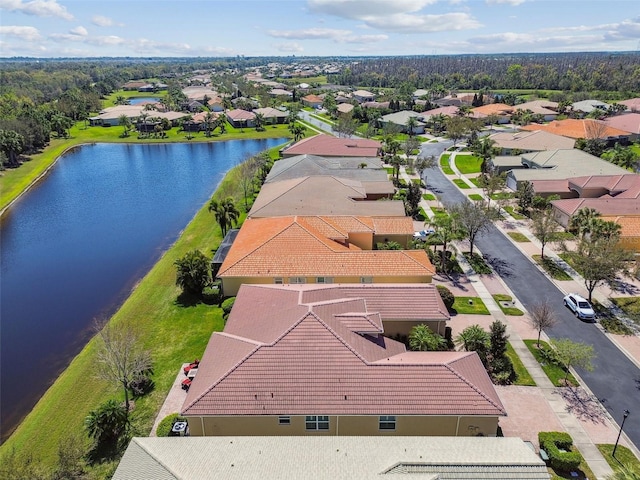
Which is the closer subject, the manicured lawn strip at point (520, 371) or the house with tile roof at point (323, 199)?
the manicured lawn strip at point (520, 371)

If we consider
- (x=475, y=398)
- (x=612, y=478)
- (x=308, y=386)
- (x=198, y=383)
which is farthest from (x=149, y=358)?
(x=612, y=478)

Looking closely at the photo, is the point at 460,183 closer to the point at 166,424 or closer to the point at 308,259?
the point at 308,259

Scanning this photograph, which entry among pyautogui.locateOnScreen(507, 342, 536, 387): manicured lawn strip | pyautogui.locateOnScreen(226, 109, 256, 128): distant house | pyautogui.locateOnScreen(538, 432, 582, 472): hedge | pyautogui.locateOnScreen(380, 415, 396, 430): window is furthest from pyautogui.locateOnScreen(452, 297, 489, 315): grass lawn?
pyautogui.locateOnScreen(226, 109, 256, 128): distant house

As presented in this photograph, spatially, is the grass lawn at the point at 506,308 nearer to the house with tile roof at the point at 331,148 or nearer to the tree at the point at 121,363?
the tree at the point at 121,363

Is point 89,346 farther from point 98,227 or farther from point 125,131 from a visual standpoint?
point 125,131

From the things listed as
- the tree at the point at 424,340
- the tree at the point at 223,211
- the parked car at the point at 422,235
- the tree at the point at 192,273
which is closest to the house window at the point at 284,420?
the tree at the point at 424,340

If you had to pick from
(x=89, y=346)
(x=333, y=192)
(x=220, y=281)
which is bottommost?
(x=89, y=346)
